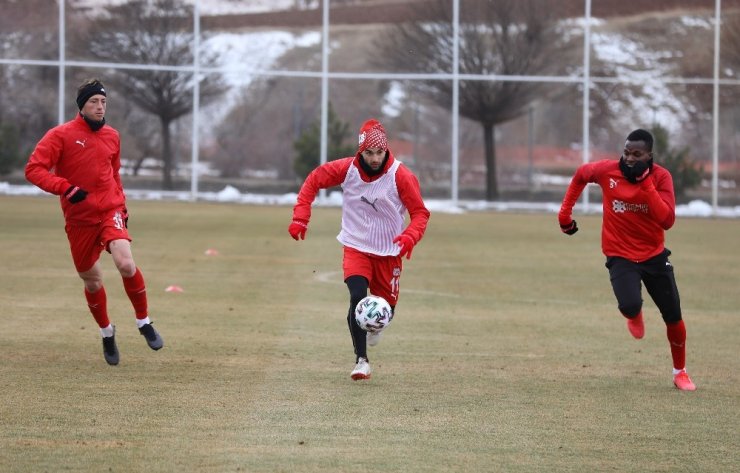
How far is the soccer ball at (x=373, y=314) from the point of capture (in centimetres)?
938

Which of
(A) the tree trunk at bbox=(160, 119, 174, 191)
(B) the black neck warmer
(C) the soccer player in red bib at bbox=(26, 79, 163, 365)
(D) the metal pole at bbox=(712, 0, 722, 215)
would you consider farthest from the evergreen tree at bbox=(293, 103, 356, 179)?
(B) the black neck warmer

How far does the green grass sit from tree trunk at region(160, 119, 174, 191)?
57.7 feet

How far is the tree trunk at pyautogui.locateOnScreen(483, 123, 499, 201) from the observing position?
1518 inches

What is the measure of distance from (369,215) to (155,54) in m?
30.2

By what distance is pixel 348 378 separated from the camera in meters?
9.69

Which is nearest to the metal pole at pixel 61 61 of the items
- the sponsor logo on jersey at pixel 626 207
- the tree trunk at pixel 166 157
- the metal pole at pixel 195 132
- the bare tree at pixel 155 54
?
the bare tree at pixel 155 54

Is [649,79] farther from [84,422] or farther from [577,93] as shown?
[84,422]

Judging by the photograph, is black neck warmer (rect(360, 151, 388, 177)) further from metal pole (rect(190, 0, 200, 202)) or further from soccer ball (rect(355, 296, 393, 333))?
metal pole (rect(190, 0, 200, 202))

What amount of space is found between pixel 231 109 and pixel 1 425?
32.3 meters

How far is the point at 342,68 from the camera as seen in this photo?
129ft

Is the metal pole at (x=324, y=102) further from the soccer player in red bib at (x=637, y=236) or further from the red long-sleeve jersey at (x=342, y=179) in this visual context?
the red long-sleeve jersey at (x=342, y=179)

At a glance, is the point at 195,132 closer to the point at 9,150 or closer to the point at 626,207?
the point at 9,150

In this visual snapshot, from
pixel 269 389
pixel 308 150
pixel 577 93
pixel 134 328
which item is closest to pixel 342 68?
pixel 308 150

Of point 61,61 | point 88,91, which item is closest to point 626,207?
point 88,91
